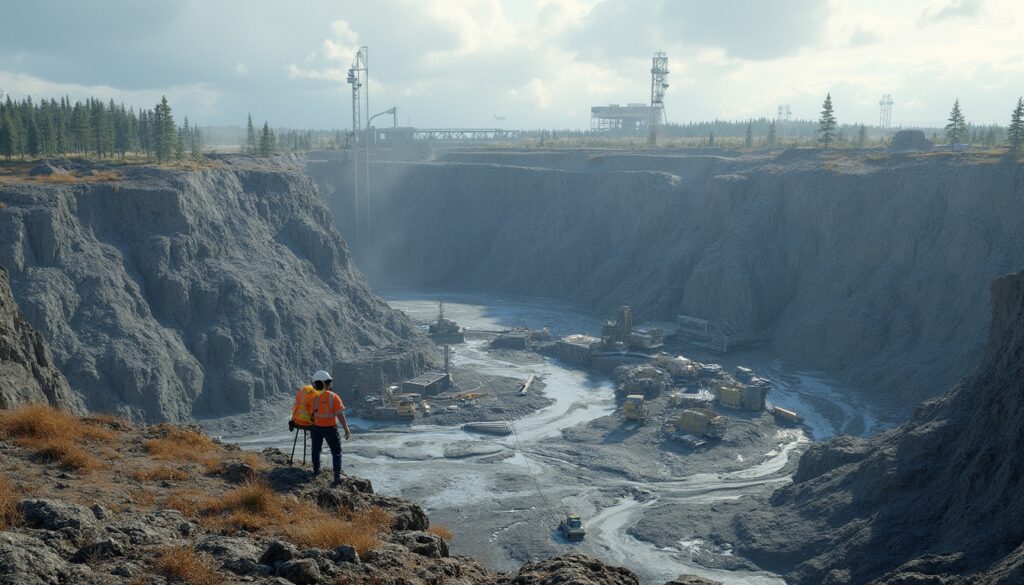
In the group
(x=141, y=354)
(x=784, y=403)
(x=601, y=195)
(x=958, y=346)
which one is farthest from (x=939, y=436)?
(x=601, y=195)

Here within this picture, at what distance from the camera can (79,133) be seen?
235 feet

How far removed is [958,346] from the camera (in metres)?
51.9

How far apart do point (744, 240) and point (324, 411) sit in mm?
59451

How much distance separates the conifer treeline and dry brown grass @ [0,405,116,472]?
51218mm

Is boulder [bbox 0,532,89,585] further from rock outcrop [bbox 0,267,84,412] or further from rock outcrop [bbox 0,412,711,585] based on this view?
rock outcrop [bbox 0,267,84,412]

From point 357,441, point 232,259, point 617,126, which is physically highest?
point 617,126

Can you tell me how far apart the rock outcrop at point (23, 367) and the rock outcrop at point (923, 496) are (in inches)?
796

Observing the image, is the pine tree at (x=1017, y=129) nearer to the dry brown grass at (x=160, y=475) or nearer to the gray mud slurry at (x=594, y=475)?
the gray mud slurry at (x=594, y=475)

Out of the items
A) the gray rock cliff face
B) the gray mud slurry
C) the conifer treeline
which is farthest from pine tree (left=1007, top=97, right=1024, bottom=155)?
the conifer treeline

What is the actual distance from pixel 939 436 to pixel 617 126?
442 ft

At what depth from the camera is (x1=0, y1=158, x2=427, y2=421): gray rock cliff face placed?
44.5 metres

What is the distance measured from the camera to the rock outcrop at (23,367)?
64.1ft

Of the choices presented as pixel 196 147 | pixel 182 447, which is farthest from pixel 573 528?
pixel 196 147

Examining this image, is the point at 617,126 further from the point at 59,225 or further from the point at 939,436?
the point at 939,436
